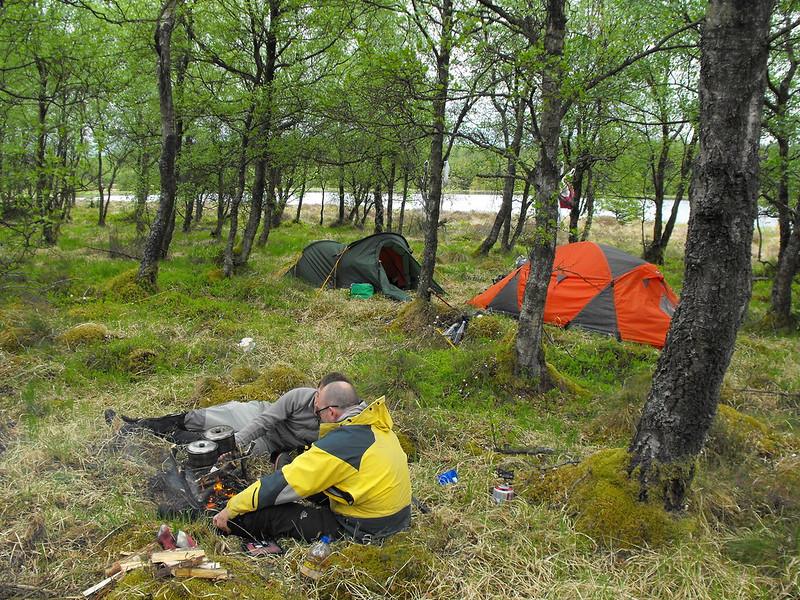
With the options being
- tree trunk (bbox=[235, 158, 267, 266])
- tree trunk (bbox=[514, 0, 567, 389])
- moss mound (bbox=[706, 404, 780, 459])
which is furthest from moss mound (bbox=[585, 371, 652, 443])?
tree trunk (bbox=[235, 158, 267, 266])

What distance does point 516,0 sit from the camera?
952cm

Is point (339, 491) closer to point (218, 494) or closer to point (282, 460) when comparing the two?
point (282, 460)

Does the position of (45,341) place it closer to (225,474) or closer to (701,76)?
(225,474)

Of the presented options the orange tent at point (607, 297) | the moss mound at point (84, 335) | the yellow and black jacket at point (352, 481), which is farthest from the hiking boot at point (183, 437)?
the orange tent at point (607, 297)

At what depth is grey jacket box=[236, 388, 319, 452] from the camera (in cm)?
431

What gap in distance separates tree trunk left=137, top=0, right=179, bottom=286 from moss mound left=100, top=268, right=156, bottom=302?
0.13m

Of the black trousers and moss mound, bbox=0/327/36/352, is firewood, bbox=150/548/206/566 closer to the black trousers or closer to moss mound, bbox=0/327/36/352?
the black trousers

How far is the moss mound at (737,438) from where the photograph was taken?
14.8ft

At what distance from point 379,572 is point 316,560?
37 centimetres

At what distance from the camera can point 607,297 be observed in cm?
883

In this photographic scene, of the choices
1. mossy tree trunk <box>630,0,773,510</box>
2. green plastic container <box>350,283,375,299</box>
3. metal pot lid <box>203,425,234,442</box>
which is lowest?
metal pot lid <box>203,425,234,442</box>

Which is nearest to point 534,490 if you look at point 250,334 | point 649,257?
point 250,334

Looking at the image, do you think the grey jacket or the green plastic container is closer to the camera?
the grey jacket

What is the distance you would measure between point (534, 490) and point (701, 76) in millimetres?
2939
